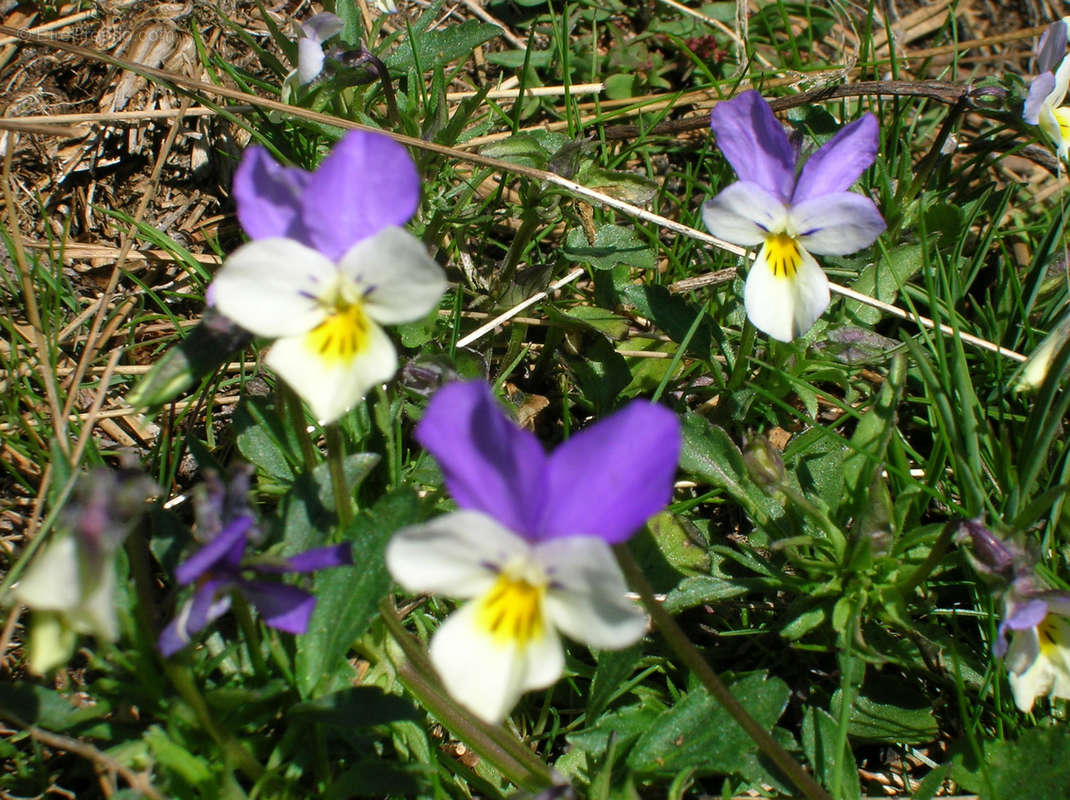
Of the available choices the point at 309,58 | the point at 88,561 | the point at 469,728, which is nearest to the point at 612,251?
the point at 309,58

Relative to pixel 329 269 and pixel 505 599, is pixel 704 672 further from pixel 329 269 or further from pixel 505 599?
pixel 329 269

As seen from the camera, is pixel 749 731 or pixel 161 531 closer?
pixel 749 731

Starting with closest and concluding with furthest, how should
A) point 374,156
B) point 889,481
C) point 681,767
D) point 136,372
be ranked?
point 374,156
point 681,767
point 889,481
point 136,372

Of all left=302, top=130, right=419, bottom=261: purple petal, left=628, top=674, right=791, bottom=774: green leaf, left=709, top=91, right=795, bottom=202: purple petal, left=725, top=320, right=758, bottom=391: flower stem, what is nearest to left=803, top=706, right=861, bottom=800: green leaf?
left=628, top=674, right=791, bottom=774: green leaf

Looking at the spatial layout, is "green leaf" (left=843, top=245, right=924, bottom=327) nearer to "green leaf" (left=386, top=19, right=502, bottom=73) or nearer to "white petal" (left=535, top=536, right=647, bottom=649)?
"green leaf" (left=386, top=19, right=502, bottom=73)

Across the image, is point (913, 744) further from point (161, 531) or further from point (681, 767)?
point (161, 531)

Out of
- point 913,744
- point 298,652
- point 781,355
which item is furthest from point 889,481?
point 298,652

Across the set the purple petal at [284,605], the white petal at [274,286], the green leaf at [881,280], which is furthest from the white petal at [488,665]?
the green leaf at [881,280]
